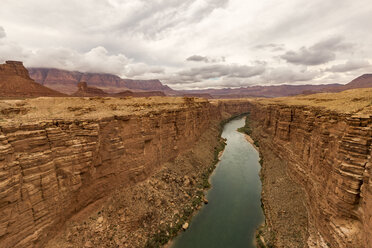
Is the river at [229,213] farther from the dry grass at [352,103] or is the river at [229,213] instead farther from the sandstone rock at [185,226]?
the dry grass at [352,103]

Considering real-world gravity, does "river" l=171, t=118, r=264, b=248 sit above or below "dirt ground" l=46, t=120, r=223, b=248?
below

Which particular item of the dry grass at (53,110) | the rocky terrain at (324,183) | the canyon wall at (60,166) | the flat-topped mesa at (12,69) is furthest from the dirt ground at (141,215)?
the flat-topped mesa at (12,69)

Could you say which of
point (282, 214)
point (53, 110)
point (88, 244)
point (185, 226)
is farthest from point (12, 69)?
point (282, 214)

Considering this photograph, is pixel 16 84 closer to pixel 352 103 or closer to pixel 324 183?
pixel 324 183

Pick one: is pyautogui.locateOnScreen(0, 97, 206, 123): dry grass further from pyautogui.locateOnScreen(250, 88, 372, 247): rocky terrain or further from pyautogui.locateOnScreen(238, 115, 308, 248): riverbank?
pyautogui.locateOnScreen(250, 88, 372, 247): rocky terrain

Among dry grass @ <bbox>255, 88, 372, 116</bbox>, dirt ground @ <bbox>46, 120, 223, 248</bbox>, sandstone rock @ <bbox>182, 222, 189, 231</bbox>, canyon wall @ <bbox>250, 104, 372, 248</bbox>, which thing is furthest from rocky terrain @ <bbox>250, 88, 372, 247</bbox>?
dirt ground @ <bbox>46, 120, 223, 248</bbox>

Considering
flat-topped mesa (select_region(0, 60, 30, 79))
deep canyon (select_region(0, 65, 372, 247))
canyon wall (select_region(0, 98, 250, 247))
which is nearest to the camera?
canyon wall (select_region(0, 98, 250, 247))
